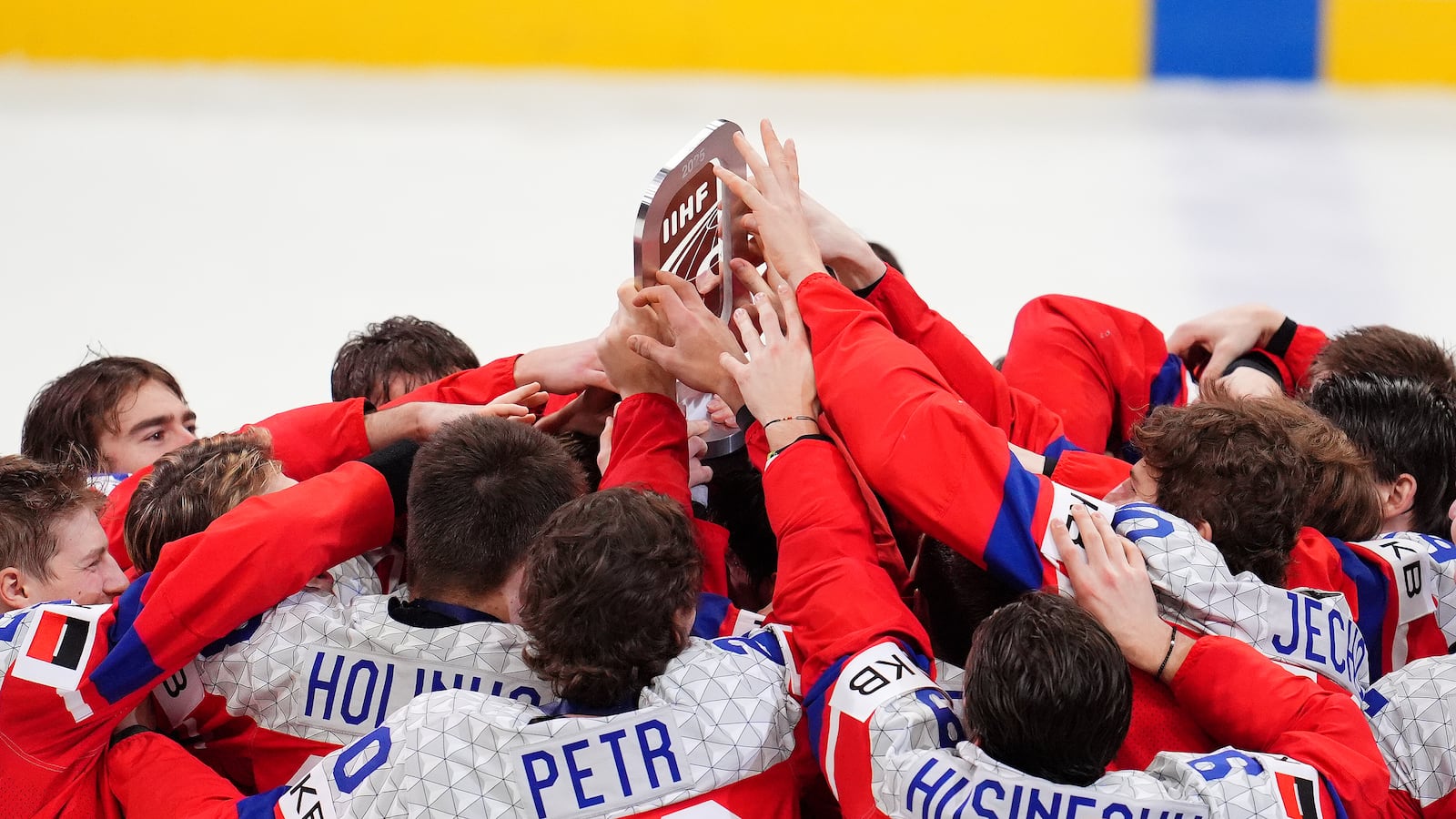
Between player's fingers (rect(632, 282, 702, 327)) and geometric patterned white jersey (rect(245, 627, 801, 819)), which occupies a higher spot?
player's fingers (rect(632, 282, 702, 327))

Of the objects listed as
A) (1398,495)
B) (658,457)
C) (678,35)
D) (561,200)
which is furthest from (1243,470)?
(678,35)

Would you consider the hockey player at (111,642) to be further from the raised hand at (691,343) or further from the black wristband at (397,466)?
the raised hand at (691,343)

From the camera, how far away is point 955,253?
4.08 metres

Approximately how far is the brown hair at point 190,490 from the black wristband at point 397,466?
0.42 ft

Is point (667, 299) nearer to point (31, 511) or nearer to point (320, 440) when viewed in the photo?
point (320, 440)

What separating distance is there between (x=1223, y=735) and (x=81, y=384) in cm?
173

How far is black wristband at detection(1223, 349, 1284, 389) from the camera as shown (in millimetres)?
2293

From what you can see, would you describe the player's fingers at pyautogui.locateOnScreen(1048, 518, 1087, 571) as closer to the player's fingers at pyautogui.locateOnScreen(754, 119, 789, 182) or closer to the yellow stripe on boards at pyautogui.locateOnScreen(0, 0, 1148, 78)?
the player's fingers at pyautogui.locateOnScreen(754, 119, 789, 182)

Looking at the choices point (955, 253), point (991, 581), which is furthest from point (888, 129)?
point (991, 581)

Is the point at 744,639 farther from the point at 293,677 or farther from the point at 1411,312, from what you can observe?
the point at 1411,312

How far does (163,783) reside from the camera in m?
1.42

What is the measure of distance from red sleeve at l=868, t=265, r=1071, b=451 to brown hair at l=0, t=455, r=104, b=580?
104 cm

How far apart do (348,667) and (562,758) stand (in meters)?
0.31

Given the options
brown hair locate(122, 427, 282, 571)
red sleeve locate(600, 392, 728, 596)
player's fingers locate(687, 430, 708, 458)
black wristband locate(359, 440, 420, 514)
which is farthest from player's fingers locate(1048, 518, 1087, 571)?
brown hair locate(122, 427, 282, 571)
